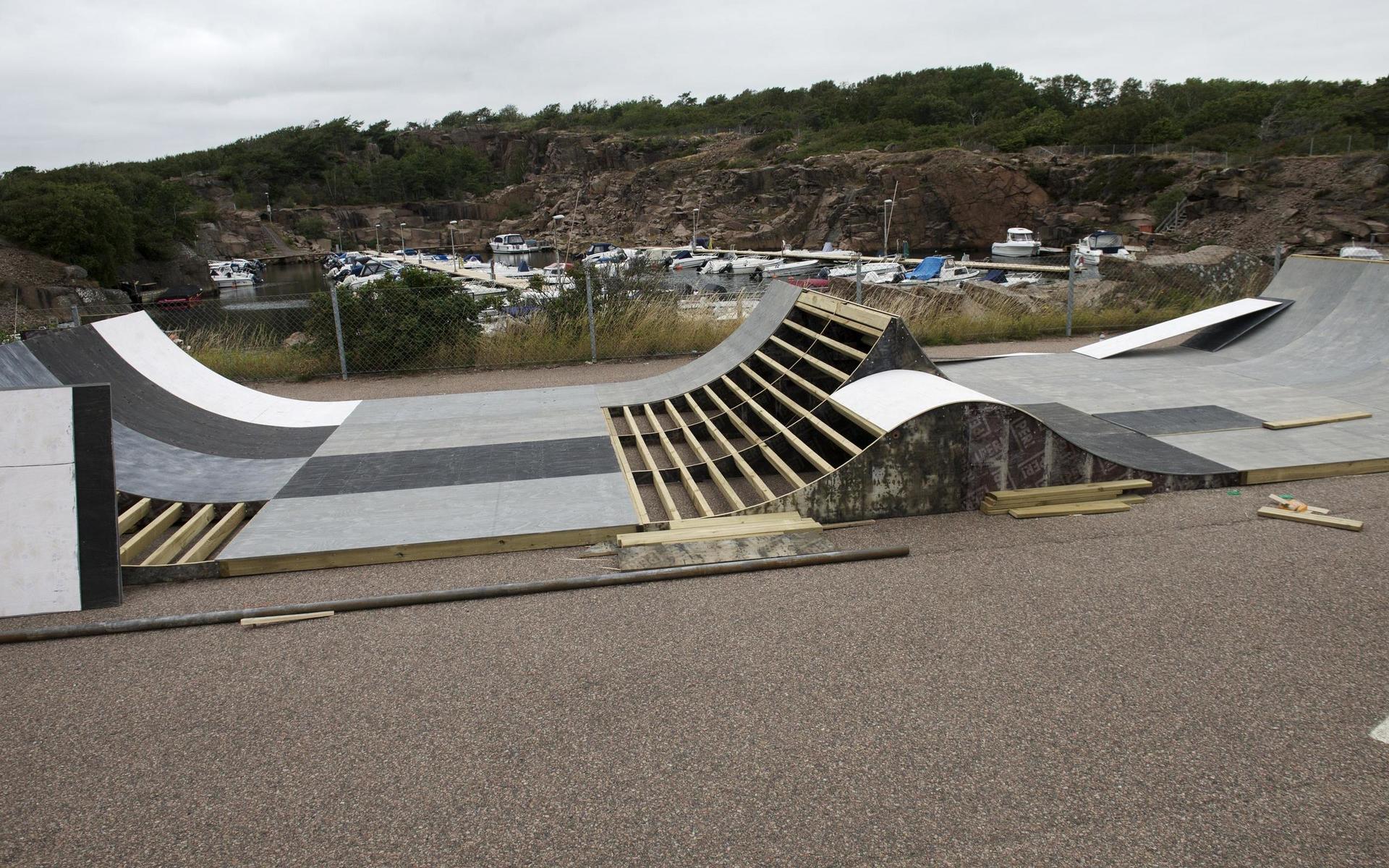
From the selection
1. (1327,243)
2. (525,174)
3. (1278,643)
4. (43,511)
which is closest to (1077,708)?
(1278,643)

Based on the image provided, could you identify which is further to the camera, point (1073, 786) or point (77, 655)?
point (77, 655)

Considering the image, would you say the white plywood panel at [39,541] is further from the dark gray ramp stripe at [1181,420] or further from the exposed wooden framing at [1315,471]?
the dark gray ramp stripe at [1181,420]

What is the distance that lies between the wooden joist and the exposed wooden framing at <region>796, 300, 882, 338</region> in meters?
3.30

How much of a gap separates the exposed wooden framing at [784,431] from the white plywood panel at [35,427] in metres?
4.39

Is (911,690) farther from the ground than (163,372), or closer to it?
closer to it

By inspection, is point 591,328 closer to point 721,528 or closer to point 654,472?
point 654,472

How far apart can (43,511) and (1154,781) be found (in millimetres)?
5309

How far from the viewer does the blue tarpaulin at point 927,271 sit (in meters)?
30.8

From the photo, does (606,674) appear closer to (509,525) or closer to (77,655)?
(509,525)

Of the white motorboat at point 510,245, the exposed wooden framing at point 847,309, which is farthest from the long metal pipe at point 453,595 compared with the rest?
the white motorboat at point 510,245

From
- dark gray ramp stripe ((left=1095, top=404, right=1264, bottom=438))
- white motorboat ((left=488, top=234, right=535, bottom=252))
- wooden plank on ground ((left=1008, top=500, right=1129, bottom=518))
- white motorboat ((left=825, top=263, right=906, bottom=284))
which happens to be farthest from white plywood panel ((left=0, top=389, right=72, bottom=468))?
white motorboat ((left=488, top=234, right=535, bottom=252))

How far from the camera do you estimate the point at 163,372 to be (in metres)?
7.98

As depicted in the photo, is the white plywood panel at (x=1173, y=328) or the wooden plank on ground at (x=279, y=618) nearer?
the wooden plank on ground at (x=279, y=618)

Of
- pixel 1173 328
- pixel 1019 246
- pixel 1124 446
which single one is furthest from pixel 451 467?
pixel 1019 246
